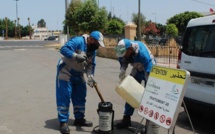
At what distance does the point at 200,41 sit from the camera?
19.7ft

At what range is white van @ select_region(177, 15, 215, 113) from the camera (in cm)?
557

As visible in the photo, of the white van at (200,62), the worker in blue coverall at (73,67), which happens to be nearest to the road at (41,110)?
the worker in blue coverall at (73,67)

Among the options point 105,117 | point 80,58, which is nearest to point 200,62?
point 105,117

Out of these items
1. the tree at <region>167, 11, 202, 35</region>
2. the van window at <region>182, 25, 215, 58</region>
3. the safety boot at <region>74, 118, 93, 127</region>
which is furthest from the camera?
the tree at <region>167, 11, 202, 35</region>

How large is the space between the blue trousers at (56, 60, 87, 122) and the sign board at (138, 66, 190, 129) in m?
1.42

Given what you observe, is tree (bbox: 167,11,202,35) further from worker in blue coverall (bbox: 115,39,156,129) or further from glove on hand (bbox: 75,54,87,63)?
glove on hand (bbox: 75,54,87,63)

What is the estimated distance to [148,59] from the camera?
5449 millimetres

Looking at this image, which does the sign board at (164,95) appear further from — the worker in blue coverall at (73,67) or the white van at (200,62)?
the white van at (200,62)

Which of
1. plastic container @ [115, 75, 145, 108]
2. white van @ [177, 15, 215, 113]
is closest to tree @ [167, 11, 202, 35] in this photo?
white van @ [177, 15, 215, 113]

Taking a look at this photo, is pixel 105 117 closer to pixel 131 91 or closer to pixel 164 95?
pixel 131 91

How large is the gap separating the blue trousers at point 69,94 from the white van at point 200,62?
187 centimetres

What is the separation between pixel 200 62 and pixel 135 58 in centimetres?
115

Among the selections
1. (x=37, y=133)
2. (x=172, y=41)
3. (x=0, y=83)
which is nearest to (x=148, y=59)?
(x=37, y=133)

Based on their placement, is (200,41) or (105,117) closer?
(105,117)
